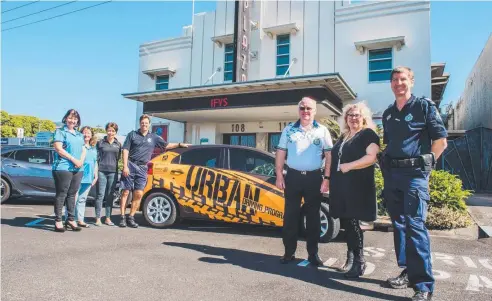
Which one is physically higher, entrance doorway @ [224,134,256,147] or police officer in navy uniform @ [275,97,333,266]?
entrance doorway @ [224,134,256,147]

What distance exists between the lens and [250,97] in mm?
12789

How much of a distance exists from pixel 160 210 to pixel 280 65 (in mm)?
11180

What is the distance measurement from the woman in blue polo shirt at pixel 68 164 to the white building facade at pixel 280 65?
763cm

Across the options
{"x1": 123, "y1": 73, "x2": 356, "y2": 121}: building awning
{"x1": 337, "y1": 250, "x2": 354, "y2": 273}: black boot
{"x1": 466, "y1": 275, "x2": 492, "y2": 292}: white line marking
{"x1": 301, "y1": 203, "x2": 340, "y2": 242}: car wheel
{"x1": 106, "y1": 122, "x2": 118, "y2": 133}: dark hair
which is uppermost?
{"x1": 123, "y1": 73, "x2": 356, "y2": 121}: building awning

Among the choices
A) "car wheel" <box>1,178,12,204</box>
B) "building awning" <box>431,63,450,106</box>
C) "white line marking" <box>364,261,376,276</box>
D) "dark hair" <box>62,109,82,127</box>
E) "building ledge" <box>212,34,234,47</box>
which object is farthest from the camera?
"building ledge" <box>212,34,234,47</box>

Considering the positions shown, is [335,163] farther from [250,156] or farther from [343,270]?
[250,156]

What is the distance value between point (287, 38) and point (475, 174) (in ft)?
31.4

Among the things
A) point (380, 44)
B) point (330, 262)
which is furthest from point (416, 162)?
point (380, 44)

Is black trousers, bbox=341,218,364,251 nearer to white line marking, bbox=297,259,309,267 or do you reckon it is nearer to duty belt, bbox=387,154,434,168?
white line marking, bbox=297,259,309,267

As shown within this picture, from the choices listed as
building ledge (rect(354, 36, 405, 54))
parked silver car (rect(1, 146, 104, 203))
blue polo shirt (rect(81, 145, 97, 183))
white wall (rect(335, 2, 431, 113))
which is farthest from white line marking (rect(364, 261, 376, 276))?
building ledge (rect(354, 36, 405, 54))

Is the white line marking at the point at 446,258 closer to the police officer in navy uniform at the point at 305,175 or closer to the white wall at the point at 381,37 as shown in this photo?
the police officer in navy uniform at the point at 305,175

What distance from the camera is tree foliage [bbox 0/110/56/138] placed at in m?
56.8

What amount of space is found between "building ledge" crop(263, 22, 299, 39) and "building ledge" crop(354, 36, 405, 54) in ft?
9.31

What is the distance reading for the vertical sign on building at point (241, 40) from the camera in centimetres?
1448
